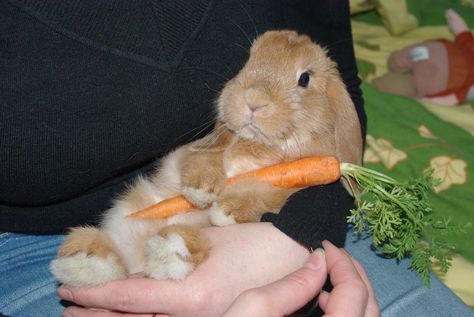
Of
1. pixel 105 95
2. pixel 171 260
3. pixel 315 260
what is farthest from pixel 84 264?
pixel 315 260

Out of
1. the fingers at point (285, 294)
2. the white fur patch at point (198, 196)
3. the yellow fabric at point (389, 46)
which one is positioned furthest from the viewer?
the yellow fabric at point (389, 46)

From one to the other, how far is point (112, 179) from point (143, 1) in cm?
61

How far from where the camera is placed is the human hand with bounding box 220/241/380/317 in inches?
46.9

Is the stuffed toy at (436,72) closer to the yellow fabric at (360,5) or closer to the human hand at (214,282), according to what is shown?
the yellow fabric at (360,5)

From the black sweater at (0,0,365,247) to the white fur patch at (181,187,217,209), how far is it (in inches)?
7.4

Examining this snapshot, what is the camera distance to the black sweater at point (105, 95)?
1.39 m

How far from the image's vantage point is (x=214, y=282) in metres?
1.38

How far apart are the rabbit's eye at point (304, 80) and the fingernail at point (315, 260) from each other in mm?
552

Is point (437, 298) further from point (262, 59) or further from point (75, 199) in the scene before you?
point (75, 199)

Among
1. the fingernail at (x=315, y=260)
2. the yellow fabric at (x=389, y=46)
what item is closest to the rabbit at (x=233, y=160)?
the fingernail at (x=315, y=260)

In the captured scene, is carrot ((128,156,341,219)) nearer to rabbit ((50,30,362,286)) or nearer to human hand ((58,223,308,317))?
rabbit ((50,30,362,286))

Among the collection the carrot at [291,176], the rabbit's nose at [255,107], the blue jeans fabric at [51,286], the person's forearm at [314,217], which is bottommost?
the blue jeans fabric at [51,286]

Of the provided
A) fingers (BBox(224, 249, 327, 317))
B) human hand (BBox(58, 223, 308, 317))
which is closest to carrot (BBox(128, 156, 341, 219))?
human hand (BBox(58, 223, 308, 317))

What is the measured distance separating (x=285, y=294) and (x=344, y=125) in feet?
2.14
